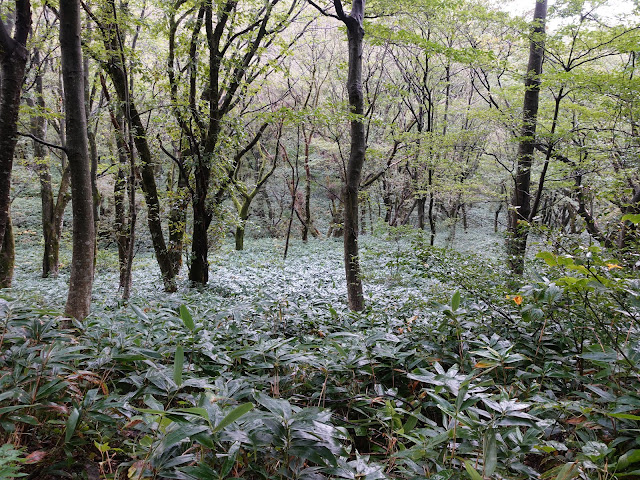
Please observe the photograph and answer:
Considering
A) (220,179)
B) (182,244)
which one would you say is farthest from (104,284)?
(220,179)

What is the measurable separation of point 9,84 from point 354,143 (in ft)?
12.3

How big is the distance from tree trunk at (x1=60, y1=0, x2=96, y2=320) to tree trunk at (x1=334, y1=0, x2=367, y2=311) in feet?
10.1

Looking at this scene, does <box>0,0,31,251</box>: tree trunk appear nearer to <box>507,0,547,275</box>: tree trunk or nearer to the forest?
the forest

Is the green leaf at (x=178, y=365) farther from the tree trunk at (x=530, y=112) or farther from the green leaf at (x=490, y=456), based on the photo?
the tree trunk at (x=530, y=112)

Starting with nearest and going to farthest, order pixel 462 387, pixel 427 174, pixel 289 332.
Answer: pixel 462 387 < pixel 289 332 < pixel 427 174

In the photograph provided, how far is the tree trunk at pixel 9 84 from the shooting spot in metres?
2.90

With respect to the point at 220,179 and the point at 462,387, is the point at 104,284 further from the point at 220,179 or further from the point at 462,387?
the point at 462,387

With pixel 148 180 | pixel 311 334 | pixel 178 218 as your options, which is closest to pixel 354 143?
pixel 311 334

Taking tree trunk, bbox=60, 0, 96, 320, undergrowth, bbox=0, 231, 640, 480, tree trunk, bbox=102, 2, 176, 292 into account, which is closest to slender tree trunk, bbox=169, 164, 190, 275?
tree trunk, bbox=102, 2, 176, 292

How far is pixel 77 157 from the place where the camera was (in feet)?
10.3

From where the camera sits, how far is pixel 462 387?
1.17m

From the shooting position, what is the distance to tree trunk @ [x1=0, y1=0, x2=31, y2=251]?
2898 millimetres

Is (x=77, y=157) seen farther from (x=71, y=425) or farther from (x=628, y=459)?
(x=628, y=459)

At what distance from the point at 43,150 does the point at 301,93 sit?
9.59 m
